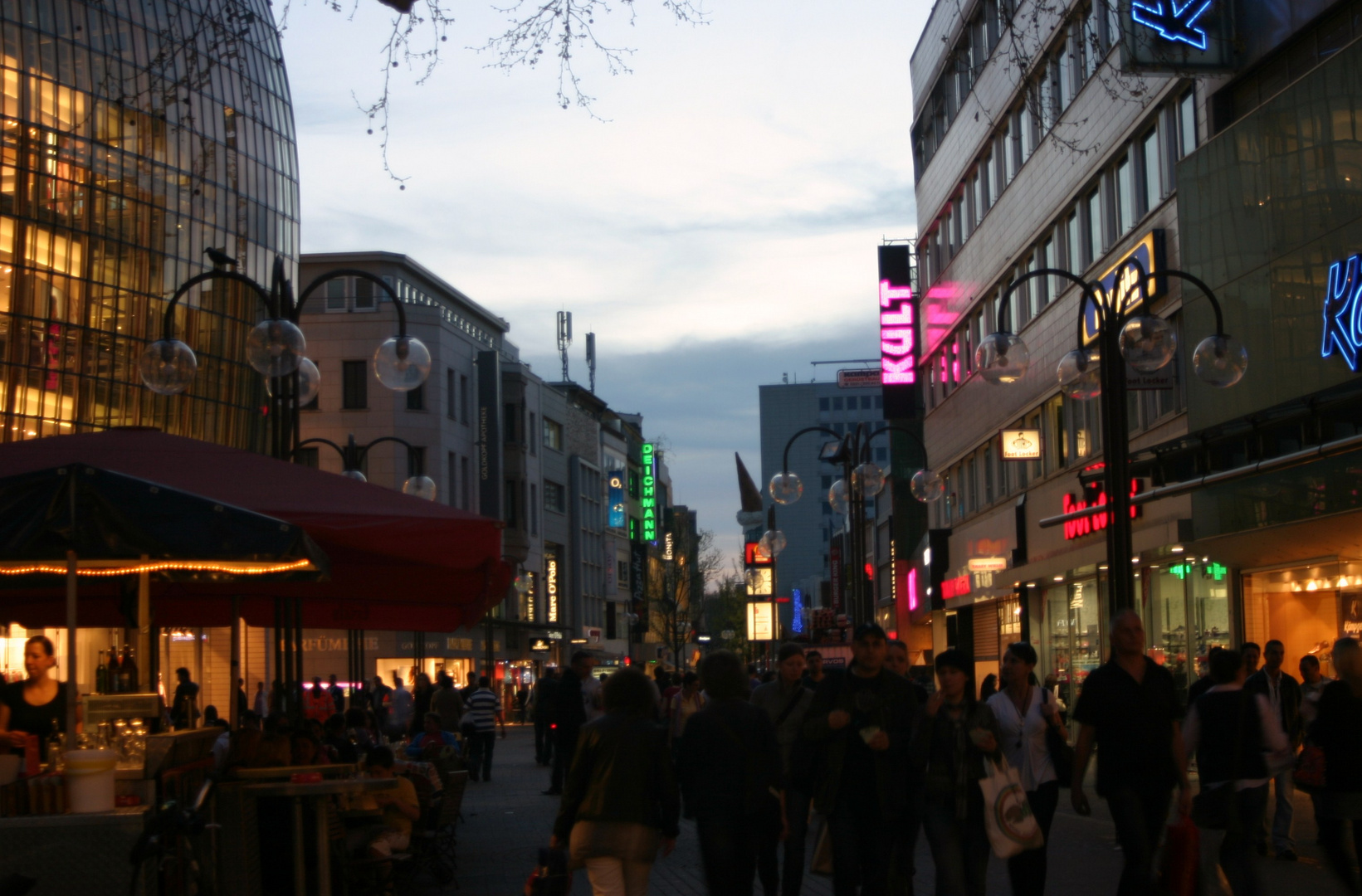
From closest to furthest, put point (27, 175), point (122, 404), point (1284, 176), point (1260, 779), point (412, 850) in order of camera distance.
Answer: point (1260, 779) → point (412, 850) → point (1284, 176) → point (27, 175) → point (122, 404)

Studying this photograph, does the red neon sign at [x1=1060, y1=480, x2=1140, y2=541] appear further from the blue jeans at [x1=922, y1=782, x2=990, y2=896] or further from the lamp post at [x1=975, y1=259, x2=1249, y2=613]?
the blue jeans at [x1=922, y1=782, x2=990, y2=896]

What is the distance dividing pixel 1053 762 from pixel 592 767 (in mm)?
3558

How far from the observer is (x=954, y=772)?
914 centimetres

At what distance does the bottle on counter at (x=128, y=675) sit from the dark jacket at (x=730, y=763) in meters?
5.03

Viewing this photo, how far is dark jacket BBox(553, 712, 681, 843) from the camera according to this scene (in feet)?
25.9

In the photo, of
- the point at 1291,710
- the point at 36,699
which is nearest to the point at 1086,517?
the point at 1291,710

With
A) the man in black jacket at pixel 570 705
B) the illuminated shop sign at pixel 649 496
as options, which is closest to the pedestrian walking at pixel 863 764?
the man in black jacket at pixel 570 705

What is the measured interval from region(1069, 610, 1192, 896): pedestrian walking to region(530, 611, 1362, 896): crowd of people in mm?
10

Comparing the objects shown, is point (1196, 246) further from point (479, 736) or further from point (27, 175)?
point (27, 175)

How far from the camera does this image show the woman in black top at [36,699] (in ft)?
34.6

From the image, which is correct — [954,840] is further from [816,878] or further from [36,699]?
[36,699]

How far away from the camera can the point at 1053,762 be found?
10180mm

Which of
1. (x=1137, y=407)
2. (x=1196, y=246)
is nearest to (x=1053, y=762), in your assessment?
(x=1196, y=246)

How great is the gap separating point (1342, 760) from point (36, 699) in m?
8.18
